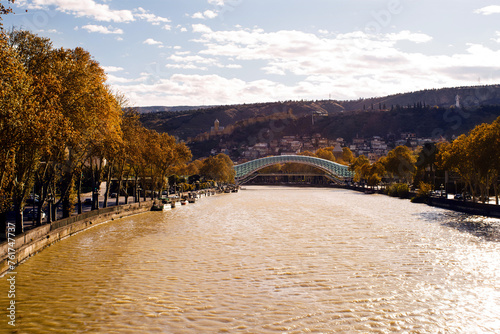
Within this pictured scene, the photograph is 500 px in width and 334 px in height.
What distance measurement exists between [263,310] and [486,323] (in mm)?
7184

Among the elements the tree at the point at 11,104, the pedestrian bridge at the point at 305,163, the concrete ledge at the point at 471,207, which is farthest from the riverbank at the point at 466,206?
the pedestrian bridge at the point at 305,163

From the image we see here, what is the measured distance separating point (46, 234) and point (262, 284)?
50.3 feet

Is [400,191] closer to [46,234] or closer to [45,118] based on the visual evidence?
[46,234]

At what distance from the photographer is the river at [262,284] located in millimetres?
16766

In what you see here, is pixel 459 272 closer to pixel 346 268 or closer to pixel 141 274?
pixel 346 268

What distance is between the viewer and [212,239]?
123 ft

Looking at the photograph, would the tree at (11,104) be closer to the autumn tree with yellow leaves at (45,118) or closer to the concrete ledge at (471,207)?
the autumn tree with yellow leaves at (45,118)

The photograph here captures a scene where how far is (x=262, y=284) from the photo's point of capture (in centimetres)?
2205

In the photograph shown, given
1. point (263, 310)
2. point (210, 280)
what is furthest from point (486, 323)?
point (210, 280)

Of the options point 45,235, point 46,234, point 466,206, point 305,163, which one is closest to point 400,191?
point 466,206

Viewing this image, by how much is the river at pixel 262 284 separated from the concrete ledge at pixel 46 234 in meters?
0.67

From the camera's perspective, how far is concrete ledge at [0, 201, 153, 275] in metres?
23.6

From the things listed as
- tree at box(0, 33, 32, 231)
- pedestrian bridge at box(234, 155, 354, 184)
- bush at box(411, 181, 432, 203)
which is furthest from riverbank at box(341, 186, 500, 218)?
pedestrian bridge at box(234, 155, 354, 184)

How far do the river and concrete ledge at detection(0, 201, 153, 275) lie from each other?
0.67 meters
